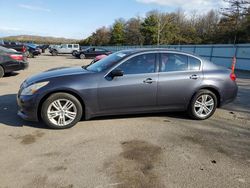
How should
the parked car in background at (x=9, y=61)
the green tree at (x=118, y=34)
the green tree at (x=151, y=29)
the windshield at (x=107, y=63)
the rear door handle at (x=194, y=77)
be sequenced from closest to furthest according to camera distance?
the windshield at (x=107, y=63), the rear door handle at (x=194, y=77), the parked car in background at (x=9, y=61), the green tree at (x=151, y=29), the green tree at (x=118, y=34)

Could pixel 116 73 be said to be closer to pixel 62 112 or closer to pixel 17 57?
pixel 62 112

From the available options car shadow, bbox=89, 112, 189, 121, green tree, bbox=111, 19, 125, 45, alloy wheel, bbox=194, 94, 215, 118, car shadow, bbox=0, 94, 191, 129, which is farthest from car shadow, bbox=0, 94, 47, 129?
green tree, bbox=111, 19, 125, 45

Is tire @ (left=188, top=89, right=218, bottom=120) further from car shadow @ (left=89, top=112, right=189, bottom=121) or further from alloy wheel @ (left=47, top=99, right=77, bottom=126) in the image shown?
alloy wheel @ (left=47, top=99, right=77, bottom=126)

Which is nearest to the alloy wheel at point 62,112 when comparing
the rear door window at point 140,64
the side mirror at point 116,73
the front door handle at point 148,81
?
the side mirror at point 116,73

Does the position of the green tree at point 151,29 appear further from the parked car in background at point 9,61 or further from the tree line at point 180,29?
the parked car in background at point 9,61

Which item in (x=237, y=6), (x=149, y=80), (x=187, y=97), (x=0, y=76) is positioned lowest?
(x=0, y=76)

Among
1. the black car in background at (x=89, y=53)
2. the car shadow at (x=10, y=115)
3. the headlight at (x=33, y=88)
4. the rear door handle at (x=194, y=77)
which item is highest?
the rear door handle at (x=194, y=77)

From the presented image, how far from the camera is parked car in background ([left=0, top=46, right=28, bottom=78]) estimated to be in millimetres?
12359

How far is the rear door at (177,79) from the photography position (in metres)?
5.80

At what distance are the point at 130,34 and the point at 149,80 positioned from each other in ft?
211

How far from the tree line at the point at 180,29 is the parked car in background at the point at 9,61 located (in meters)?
30.6

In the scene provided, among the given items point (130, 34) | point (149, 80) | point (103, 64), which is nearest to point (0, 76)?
point (103, 64)

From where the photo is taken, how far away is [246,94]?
30.9ft

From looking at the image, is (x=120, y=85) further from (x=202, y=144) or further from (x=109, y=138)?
(x=202, y=144)
